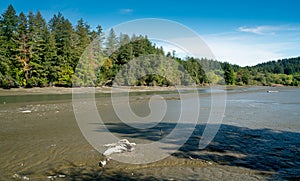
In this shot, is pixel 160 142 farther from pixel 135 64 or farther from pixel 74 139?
pixel 135 64

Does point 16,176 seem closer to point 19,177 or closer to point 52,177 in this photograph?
point 19,177

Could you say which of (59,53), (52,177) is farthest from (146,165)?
(59,53)

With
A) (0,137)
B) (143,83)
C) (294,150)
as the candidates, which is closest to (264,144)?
A: (294,150)

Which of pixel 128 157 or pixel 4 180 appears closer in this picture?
pixel 4 180

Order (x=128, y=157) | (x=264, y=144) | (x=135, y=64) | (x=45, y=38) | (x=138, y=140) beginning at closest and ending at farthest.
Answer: (x=128, y=157)
(x=264, y=144)
(x=138, y=140)
(x=45, y=38)
(x=135, y=64)

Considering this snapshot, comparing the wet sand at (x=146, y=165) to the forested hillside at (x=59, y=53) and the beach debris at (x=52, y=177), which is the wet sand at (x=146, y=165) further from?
the forested hillside at (x=59, y=53)

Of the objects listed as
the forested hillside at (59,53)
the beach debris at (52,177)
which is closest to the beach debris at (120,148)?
the beach debris at (52,177)

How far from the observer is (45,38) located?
5088cm

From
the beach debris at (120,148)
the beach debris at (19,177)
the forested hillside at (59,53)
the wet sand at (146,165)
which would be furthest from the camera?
the forested hillside at (59,53)

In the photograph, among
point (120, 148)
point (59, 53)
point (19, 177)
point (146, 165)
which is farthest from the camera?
point (59, 53)

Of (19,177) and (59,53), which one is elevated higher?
(59,53)

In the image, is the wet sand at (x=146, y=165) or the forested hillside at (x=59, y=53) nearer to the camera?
the wet sand at (x=146, y=165)

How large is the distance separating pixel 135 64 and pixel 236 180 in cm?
5353

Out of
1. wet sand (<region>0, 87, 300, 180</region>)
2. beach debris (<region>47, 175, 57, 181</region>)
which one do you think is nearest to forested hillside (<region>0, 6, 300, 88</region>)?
wet sand (<region>0, 87, 300, 180</region>)
